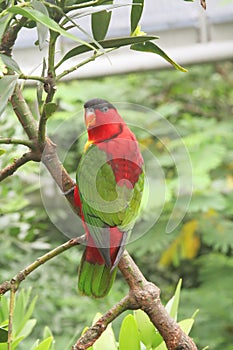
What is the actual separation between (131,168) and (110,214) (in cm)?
3

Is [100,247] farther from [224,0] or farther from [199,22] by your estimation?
[199,22]

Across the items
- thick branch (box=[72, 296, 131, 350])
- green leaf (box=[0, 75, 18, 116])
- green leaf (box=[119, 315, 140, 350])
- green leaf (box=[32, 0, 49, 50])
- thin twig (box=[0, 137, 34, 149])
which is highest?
green leaf (box=[32, 0, 49, 50])

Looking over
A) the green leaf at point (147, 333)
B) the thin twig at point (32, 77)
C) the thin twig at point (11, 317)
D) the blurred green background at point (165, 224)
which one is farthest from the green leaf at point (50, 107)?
the blurred green background at point (165, 224)

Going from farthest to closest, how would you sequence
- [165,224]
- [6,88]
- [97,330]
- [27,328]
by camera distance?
[165,224]
[27,328]
[97,330]
[6,88]

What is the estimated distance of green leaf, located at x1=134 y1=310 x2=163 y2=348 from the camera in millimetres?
567

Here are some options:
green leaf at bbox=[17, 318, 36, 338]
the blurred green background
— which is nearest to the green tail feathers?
green leaf at bbox=[17, 318, 36, 338]

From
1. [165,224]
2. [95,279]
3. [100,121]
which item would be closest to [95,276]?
[95,279]

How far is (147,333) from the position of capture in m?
0.57

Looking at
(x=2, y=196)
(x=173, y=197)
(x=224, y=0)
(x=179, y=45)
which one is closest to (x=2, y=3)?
(x=2, y=196)

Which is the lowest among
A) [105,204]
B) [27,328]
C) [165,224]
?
[165,224]

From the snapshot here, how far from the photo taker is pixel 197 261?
5.92 ft

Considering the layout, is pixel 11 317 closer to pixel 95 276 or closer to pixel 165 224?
pixel 95 276

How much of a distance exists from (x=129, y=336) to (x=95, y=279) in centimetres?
10

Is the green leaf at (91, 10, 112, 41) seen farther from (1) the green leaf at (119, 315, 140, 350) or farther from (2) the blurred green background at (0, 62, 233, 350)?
(2) the blurred green background at (0, 62, 233, 350)
